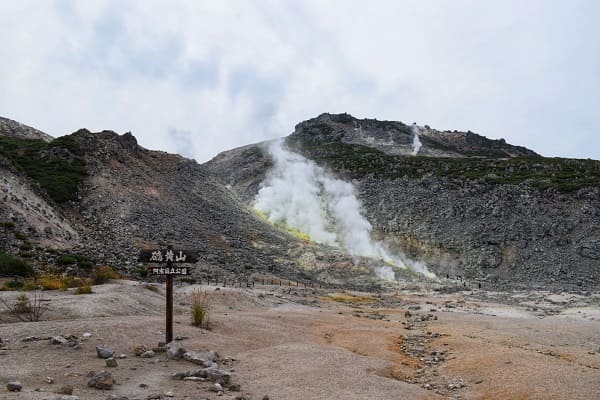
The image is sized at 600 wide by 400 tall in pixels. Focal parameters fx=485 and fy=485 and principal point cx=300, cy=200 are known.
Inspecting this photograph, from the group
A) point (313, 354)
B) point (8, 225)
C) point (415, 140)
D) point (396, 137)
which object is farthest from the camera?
point (396, 137)

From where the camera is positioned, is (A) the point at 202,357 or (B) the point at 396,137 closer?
(A) the point at 202,357

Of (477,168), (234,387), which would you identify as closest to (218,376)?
(234,387)

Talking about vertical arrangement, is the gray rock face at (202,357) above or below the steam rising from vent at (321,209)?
below

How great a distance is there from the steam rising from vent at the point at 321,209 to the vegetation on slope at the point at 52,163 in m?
25.9

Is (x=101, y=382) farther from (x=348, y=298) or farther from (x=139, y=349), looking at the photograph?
(x=348, y=298)

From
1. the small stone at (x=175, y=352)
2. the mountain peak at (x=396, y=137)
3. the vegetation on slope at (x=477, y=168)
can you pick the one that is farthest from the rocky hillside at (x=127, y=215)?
the mountain peak at (x=396, y=137)

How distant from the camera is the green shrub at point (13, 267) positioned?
1013 inches

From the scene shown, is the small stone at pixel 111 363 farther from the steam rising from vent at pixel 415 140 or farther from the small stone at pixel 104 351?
the steam rising from vent at pixel 415 140

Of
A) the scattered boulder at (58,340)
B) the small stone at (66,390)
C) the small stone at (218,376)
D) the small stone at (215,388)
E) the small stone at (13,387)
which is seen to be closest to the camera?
the small stone at (13,387)

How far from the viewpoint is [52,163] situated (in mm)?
53562

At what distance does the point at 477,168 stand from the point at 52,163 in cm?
5816

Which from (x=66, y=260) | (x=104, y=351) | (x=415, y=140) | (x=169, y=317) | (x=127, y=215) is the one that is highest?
(x=415, y=140)

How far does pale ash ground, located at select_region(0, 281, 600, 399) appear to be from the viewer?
31.1ft

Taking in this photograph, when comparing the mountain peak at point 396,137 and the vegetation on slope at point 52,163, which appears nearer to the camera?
the vegetation on slope at point 52,163
